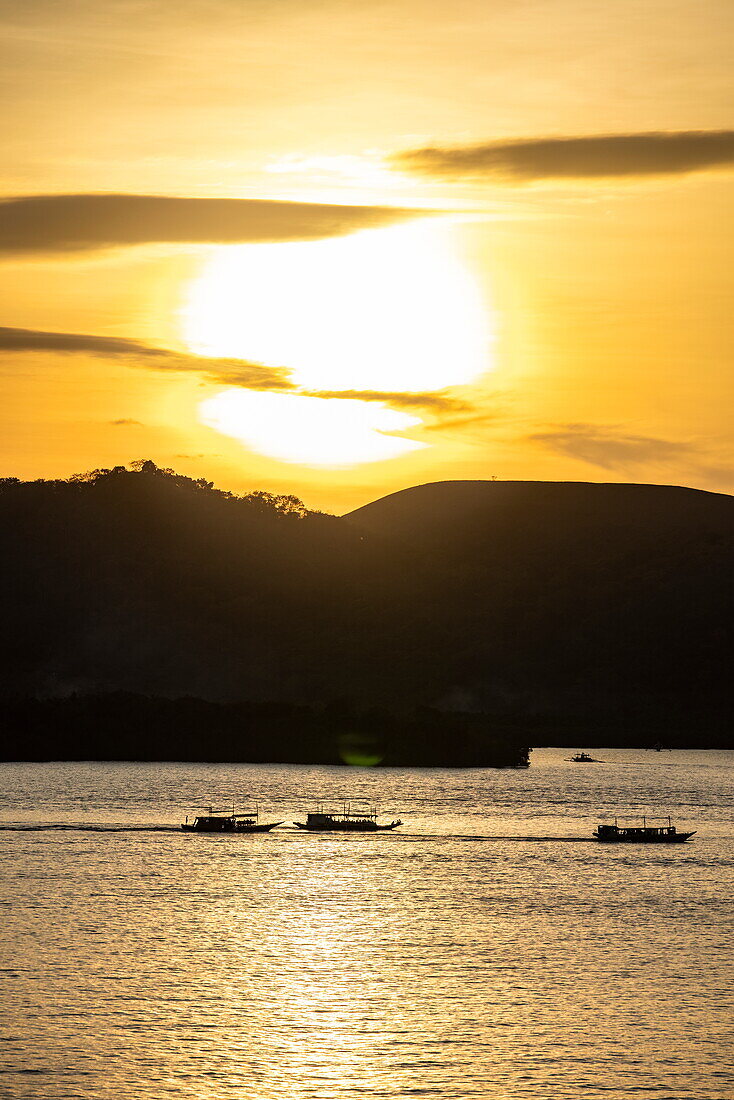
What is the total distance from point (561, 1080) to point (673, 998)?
18796 mm

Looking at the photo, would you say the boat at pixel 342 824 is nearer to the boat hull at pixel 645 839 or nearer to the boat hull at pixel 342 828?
the boat hull at pixel 342 828

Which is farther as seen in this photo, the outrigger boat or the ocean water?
the outrigger boat

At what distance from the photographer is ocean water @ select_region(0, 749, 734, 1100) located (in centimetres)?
6638

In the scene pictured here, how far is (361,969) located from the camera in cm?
8900

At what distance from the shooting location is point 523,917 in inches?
4336

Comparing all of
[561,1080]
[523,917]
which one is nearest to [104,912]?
[523,917]

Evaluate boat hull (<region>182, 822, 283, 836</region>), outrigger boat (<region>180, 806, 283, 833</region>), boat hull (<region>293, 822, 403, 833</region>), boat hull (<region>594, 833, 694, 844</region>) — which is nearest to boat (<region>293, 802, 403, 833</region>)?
boat hull (<region>293, 822, 403, 833</region>)

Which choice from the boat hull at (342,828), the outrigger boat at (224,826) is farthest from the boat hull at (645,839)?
the outrigger boat at (224,826)

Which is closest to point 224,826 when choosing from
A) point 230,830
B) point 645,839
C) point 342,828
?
point 230,830

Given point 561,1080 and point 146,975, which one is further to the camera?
point 146,975

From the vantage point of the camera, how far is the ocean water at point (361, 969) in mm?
66375

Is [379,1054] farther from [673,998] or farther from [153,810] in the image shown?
[153,810]

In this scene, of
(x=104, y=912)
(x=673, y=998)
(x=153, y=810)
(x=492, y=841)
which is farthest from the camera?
(x=153, y=810)

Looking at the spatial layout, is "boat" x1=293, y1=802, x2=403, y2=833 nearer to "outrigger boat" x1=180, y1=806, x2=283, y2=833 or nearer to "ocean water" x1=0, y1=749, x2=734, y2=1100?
"outrigger boat" x1=180, y1=806, x2=283, y2=833
